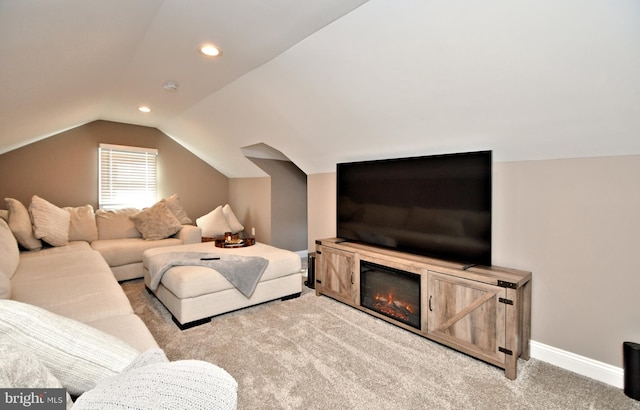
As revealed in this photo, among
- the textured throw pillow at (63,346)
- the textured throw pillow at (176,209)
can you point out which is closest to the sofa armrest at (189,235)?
the textured throw pillow at (176,209)

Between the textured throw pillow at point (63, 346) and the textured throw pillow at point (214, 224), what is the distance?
4012 mm

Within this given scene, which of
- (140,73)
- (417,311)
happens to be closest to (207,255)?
(140,73)

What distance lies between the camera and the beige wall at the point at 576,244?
1856mm

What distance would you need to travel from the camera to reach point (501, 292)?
2021mm

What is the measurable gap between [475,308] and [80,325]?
2.24 m

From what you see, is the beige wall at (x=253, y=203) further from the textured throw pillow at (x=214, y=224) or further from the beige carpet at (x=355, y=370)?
the beige carpet at (x=355, y=370)

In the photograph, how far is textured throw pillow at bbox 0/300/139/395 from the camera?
2.87ft

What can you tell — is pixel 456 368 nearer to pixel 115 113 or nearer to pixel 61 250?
pixel 61 250

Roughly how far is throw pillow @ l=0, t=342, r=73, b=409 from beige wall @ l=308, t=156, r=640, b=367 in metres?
2.63

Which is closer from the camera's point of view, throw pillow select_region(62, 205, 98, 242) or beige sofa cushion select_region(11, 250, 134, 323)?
beige sofa cushion select_region(11, 250, 134, 323)

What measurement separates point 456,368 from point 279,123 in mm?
2858

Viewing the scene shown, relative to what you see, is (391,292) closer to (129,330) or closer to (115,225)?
(129,330)

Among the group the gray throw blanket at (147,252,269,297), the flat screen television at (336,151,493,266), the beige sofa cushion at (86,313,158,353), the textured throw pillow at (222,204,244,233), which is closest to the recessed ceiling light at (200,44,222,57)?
the flat screen television at (336,151,493,266)

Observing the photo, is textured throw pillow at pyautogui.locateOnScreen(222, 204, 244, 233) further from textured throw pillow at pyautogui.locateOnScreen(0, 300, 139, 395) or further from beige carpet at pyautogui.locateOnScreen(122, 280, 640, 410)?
textured throw pillow at pyautogui.locateOnScreen(0, 300, 139, 395)
